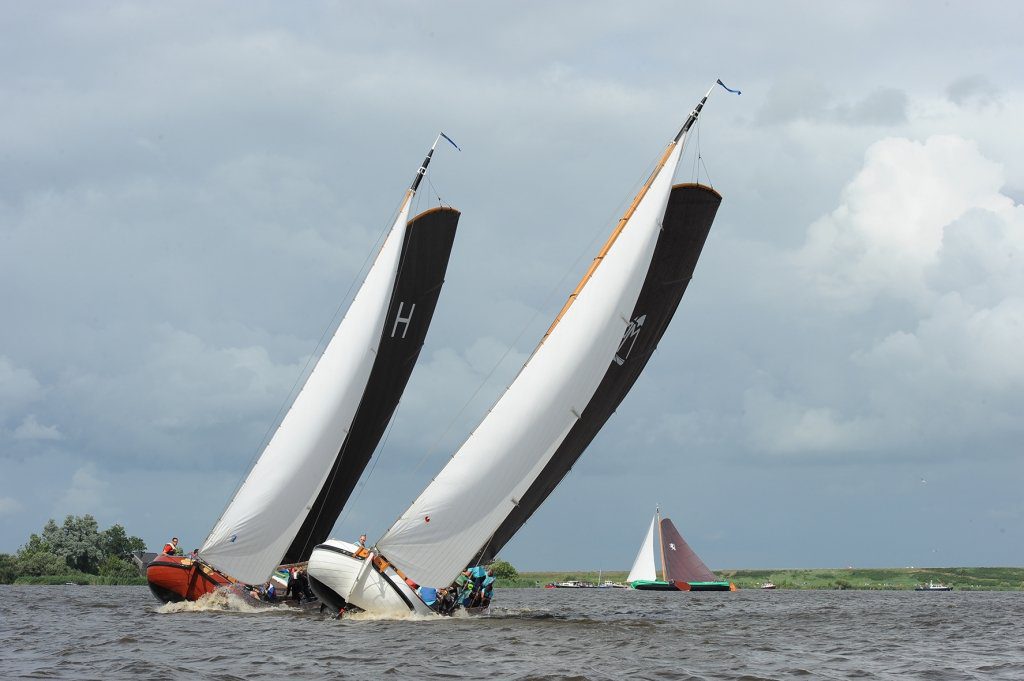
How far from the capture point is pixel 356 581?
3544 centimetres

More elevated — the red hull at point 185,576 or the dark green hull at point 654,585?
the dark green hull at point 654,585

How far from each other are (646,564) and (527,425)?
8830 centimetres

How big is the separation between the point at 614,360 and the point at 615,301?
114 inches

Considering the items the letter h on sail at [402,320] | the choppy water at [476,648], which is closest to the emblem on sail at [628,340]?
the choppy water at [476,648]

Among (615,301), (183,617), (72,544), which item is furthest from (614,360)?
(72,544)

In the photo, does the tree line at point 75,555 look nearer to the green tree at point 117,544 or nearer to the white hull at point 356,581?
the green tree at point 117,544

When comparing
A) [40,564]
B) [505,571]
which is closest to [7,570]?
[40,564]

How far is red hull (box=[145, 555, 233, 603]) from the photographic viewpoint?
40.6 m

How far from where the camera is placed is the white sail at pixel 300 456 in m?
39.5

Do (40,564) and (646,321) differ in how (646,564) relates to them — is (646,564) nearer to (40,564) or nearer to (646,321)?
(40,564)

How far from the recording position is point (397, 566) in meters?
34.9

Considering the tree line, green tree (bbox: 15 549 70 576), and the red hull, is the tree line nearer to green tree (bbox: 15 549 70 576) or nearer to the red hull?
green tree (bbox: 15 549 70 576)

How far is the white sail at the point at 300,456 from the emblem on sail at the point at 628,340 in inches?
370

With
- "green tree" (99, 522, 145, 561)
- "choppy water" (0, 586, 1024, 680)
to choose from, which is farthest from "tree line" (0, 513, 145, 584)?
"choppy water" (0, 586, 1024, 680)
